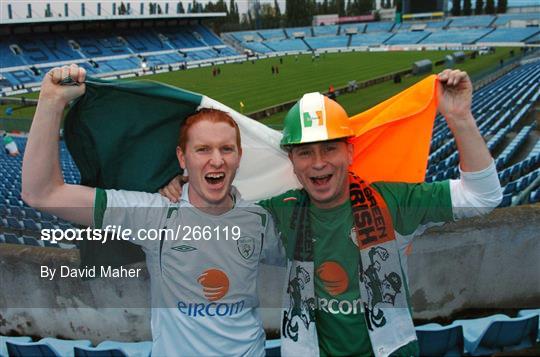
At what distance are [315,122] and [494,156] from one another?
12.1 m

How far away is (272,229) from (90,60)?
5373 cm

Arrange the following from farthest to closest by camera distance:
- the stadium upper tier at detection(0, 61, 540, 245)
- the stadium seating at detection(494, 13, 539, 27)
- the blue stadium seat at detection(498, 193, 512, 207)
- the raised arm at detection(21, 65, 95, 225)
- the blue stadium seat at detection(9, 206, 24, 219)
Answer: the stadium seating at detection(494, 13, 539, 27), the blue stadium seat at detection(9, 206, 24, 219), the stadium upper tier at detection(0, 61, 540, 245), the blue stadium seat at detection(498, 193, 512, 207), the raised arm at detection(21, 65, 95, 225)

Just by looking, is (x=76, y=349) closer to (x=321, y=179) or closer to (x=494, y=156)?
(x=321, y=179)

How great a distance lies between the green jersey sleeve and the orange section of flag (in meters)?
0.39

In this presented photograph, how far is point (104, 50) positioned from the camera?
54844 millimetres

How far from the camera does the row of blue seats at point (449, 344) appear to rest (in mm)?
3217

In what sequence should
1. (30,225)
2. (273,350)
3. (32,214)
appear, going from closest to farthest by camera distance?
(273,350) < (30,225) < (32,214)

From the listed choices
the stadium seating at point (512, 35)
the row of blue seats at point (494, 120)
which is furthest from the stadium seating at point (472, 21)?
the row of blue seats at point (494, 120)

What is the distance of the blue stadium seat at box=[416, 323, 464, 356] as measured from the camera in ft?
10.5

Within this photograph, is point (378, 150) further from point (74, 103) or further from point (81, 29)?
point (81, 29)

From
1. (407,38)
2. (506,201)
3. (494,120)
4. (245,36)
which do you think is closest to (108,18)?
(245,36)

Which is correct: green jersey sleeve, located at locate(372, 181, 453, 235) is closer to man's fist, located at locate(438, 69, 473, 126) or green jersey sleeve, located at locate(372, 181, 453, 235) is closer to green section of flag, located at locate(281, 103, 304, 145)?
man's fist, located at locate(438, 69, 473, 126)

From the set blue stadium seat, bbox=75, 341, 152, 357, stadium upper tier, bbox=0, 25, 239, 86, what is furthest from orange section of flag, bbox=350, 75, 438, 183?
stadium upper tier, bbox=0, 25, 239, 86

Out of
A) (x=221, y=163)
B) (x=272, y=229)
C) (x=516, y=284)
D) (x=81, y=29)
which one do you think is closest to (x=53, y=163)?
(x=221, y=163)
